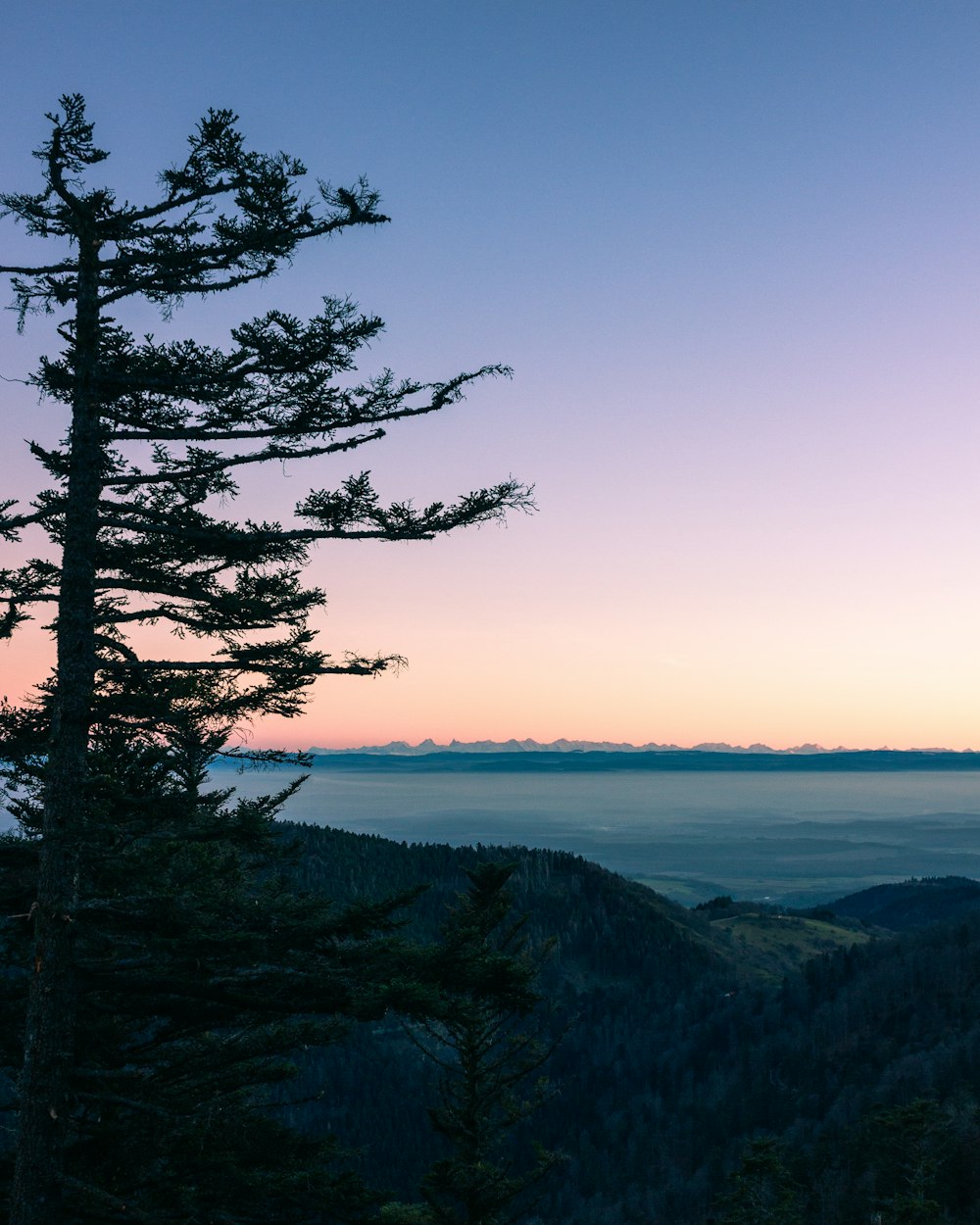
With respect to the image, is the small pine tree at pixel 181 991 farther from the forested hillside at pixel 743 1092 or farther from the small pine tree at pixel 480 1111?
the forested hillside at pixel 743 1092

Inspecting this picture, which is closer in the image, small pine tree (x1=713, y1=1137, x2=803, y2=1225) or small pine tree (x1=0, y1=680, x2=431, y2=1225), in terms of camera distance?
small pine tree (x1=0, y1=680, x2=431, y2=1225)

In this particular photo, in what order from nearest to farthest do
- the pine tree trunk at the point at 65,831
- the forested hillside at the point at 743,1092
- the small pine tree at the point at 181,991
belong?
1. the small pine tree at the point at 181,991
2. the pine tree trunk at the point at 65,831
3. the forested hillside at the point at 743,1092

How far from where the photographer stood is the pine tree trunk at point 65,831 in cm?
975

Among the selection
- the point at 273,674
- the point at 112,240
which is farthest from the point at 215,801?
the point at 112,240

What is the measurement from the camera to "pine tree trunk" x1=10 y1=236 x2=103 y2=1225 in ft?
32.0

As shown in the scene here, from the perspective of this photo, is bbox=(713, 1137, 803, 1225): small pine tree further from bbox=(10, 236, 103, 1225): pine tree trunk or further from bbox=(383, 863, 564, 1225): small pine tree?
bbox=(10, 236, 103, 1225): pine tree trunk

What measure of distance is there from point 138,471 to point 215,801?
6869mm

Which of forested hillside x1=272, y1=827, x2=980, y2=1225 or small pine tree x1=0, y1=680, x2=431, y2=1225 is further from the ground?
small pine tree x1=0, y1=680, x2=431, y2=1225

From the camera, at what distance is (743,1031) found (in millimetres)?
182625

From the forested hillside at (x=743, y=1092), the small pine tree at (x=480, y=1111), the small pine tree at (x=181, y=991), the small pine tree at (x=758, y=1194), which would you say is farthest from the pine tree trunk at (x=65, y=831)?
the forested hillside at (x=743, y=1092)

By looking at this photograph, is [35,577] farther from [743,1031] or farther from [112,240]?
[743,1031]

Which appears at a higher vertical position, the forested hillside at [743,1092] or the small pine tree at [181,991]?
the small pine tree at [181,991]

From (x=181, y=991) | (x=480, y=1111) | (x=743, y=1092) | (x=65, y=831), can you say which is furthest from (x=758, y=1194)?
(x=743, y=1092)

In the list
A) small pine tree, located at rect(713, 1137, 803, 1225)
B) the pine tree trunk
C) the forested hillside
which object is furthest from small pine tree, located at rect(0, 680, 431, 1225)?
the forested hillside
